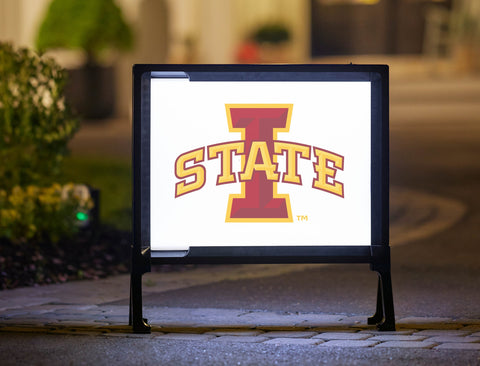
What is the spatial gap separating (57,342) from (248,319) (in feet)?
3.83

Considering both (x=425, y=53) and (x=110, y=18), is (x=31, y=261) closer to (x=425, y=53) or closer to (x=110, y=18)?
(x=110, y=18)

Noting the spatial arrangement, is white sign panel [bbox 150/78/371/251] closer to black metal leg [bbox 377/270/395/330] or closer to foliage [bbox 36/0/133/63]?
black metal leg [bbox 377/270/395/330]

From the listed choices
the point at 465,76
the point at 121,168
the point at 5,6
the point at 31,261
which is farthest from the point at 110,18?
the point at 31,261

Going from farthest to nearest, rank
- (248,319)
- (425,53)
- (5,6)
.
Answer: (425,53)
(5,6)
(248,319)

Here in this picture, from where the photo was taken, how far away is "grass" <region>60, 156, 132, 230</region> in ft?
34.1

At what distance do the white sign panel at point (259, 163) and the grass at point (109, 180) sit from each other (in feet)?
10.9

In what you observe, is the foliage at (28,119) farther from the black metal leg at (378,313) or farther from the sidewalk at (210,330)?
the black metal leg at (378,313)

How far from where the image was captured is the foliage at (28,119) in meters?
8.66

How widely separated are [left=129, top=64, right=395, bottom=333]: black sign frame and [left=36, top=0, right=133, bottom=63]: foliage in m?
13.7

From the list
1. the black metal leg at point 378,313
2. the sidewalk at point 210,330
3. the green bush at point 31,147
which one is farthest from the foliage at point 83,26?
the black metal leg at point 378,313

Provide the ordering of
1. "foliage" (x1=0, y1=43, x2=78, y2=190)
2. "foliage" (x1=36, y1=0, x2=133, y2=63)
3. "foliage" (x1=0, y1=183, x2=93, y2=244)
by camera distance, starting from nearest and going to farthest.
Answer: "foliage" (x1=0, y1=183, x2=93, y2=244) < "foliage" (x1=0, y1=43, x2=78, y2=190) < "foliage" (x1=36, y1=0, x2=133, y2=63)

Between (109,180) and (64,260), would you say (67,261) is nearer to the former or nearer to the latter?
(64,260)

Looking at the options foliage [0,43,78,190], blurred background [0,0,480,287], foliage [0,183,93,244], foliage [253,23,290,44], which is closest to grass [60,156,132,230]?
blurred background [0,0,480,287]

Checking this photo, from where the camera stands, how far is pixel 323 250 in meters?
6.18
